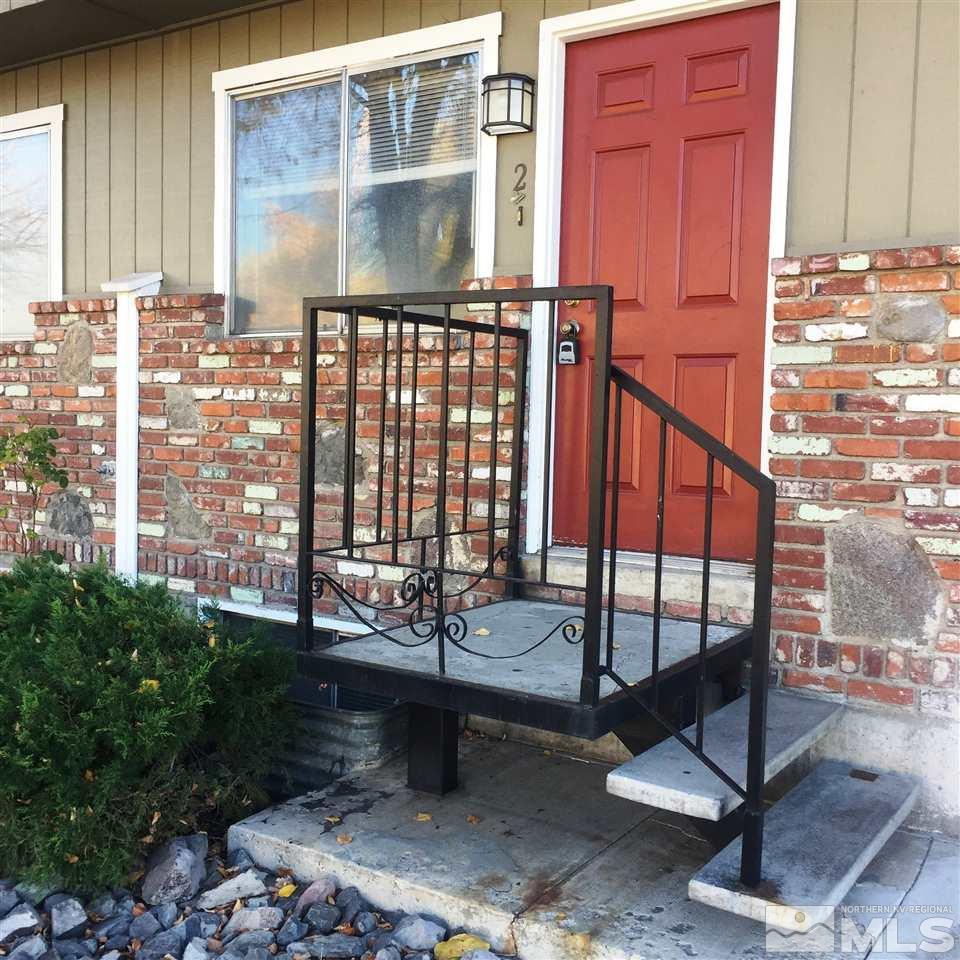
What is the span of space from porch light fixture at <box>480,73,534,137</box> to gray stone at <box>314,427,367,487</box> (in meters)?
1.36

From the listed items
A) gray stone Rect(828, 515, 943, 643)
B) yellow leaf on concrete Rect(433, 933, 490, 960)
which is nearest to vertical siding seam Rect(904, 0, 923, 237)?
gray stone Rect(828, 515, 943, 643)

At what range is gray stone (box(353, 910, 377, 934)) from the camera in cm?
262

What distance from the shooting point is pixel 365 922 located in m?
2.63

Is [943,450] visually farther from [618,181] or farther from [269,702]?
[269,702]

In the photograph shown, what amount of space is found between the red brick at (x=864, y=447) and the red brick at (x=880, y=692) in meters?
0.69

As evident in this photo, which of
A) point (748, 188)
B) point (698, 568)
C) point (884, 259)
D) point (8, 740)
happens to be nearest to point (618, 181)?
point (748, 188)

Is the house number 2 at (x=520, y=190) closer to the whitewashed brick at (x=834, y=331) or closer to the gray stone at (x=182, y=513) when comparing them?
the whitewashed brick at (x=834, y=331)

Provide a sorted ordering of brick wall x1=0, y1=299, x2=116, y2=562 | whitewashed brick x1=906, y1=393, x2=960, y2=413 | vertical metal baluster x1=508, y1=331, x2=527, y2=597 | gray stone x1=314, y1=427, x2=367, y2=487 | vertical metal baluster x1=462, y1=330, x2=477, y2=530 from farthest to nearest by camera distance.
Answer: brick wall x1=0, y1=299, x2=116, y2=562
gray stone x1=314, y1=427, x2=367, y2=487
vertical metal baluster x1=508, y1=331, x2=527, y2=597
vertical metal baluster x1=462, y1=330, x2=477, y2=530
whitewashed brick x1=906, y1=393, x2=960, y2=413

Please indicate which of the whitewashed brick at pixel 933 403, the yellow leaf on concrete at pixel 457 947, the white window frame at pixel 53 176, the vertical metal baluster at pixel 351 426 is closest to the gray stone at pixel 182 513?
the white window frame at pixel 53 176

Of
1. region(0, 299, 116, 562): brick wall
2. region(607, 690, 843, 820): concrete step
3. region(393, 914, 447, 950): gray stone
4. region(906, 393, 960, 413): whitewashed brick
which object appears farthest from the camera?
region(0, 299, 116, 562): brick wall

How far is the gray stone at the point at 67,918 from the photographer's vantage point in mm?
2686

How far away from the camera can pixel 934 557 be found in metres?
2.95

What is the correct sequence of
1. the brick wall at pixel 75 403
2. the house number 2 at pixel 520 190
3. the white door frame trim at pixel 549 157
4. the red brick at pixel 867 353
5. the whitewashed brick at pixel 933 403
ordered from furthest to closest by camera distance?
1. the brick wall at pixel 75 403
2. the house number 2 at pixel 520 190
3. the white door frame trim at pixel 549 157
4. the red brick at pixel 867 353
5. the whitewashed brick at pixel 933 403

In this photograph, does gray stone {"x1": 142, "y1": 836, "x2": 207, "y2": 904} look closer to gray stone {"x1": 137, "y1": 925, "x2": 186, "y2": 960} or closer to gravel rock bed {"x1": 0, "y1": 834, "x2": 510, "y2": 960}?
gravel rock bed {"x1": 0, "y1": 834, "x2": 510, "y2": 960}
